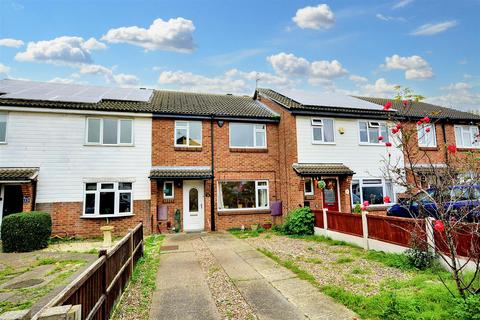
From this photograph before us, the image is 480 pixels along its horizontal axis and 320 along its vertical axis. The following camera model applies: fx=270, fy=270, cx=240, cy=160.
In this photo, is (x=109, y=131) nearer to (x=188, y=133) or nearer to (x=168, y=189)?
(x=188, y=133)

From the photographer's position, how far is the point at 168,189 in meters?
12.5

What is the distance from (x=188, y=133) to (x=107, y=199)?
463cm

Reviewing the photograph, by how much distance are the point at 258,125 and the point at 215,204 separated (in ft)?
15.2

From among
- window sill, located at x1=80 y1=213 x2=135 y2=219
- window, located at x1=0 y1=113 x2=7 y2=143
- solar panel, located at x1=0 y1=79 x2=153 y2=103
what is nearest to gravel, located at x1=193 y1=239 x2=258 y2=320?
window sill, located at x1=80 y1=213 x2=135 y2=219

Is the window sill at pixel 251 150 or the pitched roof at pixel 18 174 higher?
the window sill at pixel 251 150

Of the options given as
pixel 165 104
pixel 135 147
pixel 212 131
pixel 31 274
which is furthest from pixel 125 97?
pixel 31 274

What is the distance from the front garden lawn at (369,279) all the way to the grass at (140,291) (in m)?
3.17

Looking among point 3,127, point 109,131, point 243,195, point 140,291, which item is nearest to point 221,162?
point 243,195

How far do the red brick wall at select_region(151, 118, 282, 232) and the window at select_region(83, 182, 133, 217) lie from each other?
3.92ft

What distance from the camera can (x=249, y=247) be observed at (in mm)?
9070

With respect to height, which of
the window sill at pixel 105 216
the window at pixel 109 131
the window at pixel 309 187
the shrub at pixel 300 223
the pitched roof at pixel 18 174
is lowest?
the shrub at pixel 300 223

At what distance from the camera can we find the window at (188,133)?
1298cm

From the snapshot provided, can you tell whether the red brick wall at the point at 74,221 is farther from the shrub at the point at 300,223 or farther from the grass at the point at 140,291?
the shrub at the point at 300,223

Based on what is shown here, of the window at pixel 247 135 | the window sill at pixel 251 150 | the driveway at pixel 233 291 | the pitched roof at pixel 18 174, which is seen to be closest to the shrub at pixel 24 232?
the pitched roof at pixel 18 174
